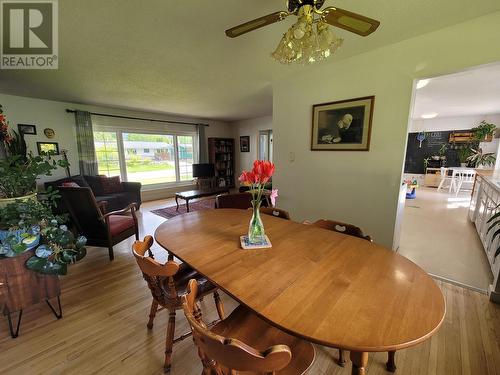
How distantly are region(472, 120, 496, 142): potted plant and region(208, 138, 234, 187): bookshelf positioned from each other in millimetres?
7054

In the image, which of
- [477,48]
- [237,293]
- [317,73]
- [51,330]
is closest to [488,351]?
[237,293]

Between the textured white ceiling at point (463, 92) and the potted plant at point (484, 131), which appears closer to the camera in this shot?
the textured white ceiling at point (463, 92)

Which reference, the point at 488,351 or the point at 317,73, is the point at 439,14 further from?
the point at 488,351

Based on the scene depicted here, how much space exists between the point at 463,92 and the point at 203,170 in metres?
5.76

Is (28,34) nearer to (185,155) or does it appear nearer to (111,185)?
(111,185)

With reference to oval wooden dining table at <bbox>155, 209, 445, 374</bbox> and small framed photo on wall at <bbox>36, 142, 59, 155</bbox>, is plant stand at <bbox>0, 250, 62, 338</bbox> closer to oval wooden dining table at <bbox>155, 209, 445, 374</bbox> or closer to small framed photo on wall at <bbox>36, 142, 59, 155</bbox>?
oval wooden dining table at <bbox>155, 209, 445, 374</bbox>

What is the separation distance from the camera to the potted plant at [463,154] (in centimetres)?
614

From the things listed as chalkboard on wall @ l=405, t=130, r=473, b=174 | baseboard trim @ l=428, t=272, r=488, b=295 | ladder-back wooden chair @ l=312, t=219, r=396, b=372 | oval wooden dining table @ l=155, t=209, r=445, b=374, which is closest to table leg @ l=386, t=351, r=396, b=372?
ladder-back wooden chair @ l=312, t=219, r=396, b=372

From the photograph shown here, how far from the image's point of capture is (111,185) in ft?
14.2

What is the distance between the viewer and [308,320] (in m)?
0.71

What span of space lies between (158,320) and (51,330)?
2.49 ft

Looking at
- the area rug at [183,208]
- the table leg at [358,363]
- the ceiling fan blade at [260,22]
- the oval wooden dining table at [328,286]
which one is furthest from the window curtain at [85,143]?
the table leg at [358,363]

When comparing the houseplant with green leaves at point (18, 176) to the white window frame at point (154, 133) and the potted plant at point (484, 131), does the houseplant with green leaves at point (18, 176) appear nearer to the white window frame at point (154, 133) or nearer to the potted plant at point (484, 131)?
the white window frame at point (154, 133)

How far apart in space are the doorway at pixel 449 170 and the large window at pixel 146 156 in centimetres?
542
